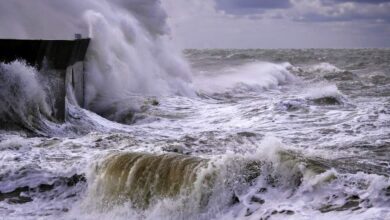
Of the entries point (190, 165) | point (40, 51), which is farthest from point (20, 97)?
point (190, 165)

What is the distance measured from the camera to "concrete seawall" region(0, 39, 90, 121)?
30.0ft

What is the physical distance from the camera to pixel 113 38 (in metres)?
15.7

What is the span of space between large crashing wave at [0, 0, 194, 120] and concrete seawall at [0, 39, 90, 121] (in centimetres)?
149

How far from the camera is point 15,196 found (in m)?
6.12

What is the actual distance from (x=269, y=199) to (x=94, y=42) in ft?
33.7

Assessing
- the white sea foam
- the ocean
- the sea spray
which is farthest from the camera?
the white sea foam

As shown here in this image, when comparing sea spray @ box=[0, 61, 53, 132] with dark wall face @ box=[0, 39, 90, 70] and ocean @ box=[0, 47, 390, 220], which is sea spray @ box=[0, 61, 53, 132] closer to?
ocean @ box=[0, 47, 390, 220]

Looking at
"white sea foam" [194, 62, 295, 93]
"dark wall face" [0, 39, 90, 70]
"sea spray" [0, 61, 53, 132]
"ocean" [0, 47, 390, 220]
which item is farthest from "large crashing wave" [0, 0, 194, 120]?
"sea spray" [0, 61, 53, 132]

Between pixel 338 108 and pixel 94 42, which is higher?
pixel 94 42

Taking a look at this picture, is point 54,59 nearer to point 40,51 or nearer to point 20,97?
point 40,51

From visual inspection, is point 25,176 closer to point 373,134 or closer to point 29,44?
point 29,44

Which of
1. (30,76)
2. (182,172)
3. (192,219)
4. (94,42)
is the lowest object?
(192,219)

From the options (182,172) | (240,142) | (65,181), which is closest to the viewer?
(182,172)

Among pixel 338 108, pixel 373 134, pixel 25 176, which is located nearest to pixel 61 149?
pixel 25 176
